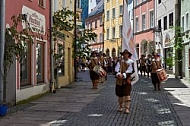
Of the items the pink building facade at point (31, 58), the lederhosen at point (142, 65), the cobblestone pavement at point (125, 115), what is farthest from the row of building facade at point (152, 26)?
the cobblestone pavement at point (125, 115)

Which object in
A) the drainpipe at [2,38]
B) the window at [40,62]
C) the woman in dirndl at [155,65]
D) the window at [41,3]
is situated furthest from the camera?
the woman in dirndl at [155,65]

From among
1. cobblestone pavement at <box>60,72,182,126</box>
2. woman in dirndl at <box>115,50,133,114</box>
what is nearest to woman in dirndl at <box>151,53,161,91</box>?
cobblestone pavement at <box>60,72,182,126</box>

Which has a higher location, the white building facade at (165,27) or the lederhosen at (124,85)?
the white building facade at (165,27)

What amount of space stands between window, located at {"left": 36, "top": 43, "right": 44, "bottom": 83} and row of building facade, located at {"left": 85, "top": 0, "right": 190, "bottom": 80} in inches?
424

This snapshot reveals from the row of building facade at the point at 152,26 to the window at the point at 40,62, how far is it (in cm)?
1077

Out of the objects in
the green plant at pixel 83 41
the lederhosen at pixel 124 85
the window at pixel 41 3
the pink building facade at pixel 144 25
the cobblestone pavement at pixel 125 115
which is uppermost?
the pink building facade at pixel 144 25

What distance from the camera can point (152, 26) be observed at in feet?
123

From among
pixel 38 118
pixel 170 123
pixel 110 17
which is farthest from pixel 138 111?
pixel 110 17

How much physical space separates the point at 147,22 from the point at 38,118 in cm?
3091

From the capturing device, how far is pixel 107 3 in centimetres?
6028

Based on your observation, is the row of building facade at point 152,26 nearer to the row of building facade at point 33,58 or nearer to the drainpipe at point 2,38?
the row of building facade at point 33,58

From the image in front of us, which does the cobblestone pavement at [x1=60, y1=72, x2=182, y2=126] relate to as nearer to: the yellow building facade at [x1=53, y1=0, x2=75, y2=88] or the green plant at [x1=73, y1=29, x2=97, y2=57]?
the yellow building facade at [x1=53, y1=0, x2=75, y2=88]

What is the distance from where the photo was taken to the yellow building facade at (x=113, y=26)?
181ft

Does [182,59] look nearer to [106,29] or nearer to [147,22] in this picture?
[147,22]
